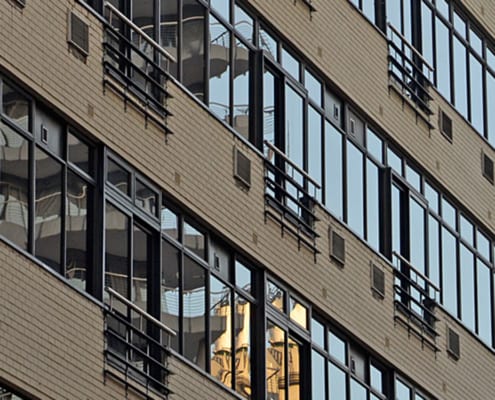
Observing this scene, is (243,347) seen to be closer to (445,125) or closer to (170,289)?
(170,289)

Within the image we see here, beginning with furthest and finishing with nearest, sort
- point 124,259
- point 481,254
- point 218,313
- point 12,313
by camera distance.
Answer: point 481,254
point 218,313
point 124,259
point 12,313

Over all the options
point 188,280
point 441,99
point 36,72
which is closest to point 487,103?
point 441,99

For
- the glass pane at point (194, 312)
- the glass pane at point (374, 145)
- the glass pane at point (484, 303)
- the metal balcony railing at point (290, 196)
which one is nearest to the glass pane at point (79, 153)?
the glass pane at point (194, 312)

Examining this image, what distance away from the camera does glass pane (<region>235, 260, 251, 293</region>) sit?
32.6 m

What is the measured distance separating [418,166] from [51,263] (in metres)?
13.5

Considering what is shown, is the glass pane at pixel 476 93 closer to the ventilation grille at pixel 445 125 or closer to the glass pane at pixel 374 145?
the ventilation grille at pixel 445 125

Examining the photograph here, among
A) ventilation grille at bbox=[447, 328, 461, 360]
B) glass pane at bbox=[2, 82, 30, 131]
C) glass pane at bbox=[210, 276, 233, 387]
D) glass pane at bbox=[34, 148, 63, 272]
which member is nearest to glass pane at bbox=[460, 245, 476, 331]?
ventilation grille at bbox=[447, 328, 461, 360]

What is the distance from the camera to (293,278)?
3381 cm

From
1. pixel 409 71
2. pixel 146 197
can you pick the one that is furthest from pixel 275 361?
pixel 409 71

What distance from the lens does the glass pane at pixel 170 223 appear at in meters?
30.7

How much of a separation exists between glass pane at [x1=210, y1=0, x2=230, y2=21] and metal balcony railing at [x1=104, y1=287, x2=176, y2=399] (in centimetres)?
548

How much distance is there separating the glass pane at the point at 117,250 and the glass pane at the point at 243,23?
525cm

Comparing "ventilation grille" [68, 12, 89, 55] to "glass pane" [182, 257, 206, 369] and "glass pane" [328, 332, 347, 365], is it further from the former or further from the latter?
"glass pane" [328, 332, 347, 365]

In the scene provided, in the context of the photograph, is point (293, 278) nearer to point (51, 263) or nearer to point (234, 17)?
point (234, 17)
